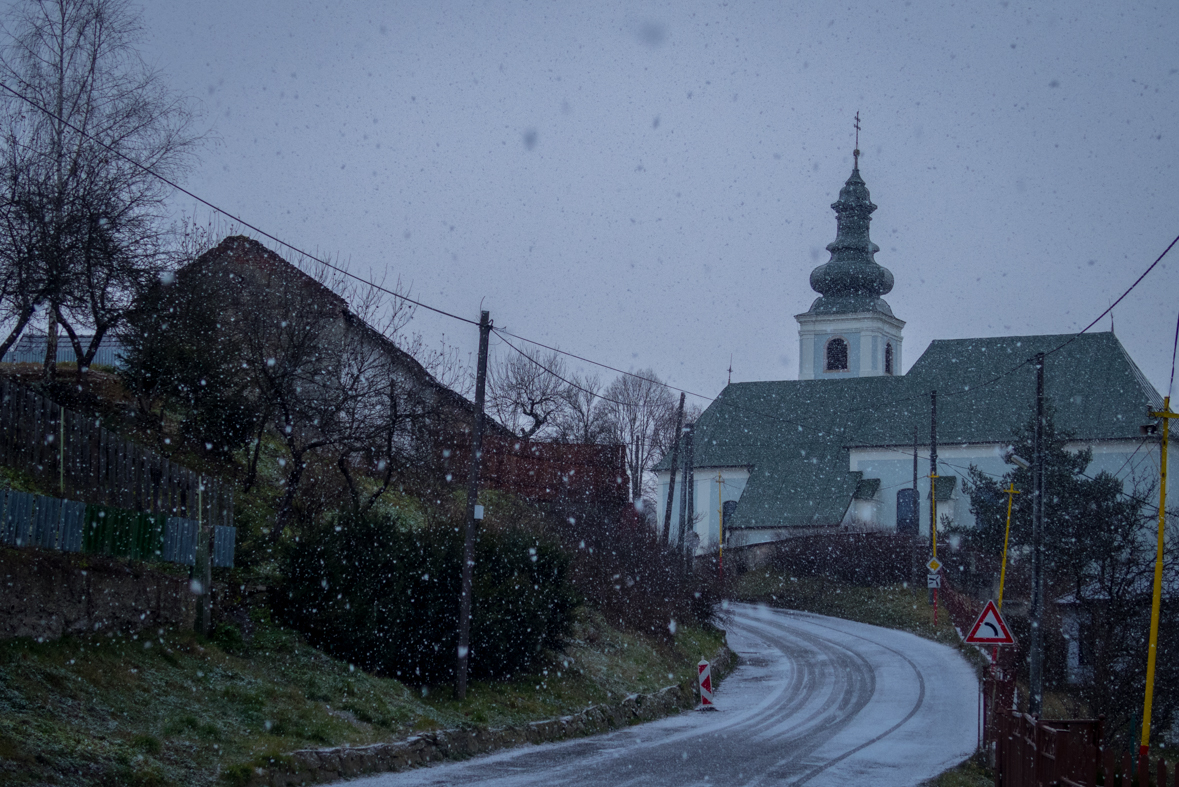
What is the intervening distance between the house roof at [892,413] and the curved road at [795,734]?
25.0 m

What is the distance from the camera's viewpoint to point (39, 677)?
1109cm

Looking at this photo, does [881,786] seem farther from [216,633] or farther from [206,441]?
[206,441]

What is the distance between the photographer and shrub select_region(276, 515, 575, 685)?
17.5 metres

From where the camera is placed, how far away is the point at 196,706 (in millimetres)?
12750

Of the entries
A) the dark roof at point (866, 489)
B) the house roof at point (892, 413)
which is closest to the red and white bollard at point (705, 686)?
the house roof at point (892, 413)

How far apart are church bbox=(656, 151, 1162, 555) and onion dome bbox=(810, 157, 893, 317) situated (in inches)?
8.5

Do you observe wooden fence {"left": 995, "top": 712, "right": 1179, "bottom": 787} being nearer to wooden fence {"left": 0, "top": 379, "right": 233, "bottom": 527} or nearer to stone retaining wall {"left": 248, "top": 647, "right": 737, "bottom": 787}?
stone retaining wall {"left": 248, "top": 647, "right": 737, "bottom": 787}

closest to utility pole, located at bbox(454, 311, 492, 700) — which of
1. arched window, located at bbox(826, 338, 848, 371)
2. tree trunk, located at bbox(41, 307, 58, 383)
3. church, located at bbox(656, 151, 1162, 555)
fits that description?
tree trunk, located at bbox(41, 307, 58, 383)

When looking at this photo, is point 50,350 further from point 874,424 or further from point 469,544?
point 874,424

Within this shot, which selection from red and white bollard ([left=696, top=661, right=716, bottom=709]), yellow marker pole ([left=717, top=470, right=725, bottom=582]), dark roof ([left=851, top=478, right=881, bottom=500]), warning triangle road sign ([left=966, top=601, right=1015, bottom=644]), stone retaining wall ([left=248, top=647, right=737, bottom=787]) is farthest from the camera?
dark roof ([left=851, top=478, right=881, bottom=500])

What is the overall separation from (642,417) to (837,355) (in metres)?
13.4

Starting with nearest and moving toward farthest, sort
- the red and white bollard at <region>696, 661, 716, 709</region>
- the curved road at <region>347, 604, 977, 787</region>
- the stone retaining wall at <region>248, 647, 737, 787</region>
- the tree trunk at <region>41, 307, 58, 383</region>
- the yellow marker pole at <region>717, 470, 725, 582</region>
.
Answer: the stone retaining wall at <region>248, 647, 737, 787</region>, the curved road at <region>347, 604, 977, 787</region>, the tree trunk at <region>41, 307, 58, 383</region>, the red and white bollard at <region>696, 661, 716, 709</region>, the yellow marker pole at <region>717, 470, 725, 582</region>

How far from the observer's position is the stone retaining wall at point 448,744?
1194cm

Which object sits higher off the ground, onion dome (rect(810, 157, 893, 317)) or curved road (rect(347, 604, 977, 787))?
onion dome (rect(810, 157, 893, 317))
